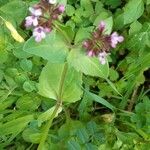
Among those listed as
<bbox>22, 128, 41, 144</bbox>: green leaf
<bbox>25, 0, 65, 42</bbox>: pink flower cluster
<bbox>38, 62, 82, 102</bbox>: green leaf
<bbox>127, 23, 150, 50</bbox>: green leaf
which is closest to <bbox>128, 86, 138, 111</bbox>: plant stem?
<bbox>127, 23, 150, 50</bbox>: green leaf

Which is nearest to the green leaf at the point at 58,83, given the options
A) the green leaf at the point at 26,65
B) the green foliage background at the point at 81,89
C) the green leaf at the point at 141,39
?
the green foliage background at the point at 81,89

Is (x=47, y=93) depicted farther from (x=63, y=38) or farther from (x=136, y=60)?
(x=136, y=60)

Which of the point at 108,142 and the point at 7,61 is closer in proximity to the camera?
the point at 108,142

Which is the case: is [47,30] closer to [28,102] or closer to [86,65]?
[86,65]

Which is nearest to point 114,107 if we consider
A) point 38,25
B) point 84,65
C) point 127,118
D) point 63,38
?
point 127,118

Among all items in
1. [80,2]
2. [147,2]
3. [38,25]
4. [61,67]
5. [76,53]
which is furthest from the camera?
[80,2]

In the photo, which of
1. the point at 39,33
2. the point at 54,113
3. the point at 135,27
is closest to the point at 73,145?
the point at 54,113

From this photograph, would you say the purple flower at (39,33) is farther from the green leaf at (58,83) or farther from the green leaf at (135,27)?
the green leaf at (135,27)
